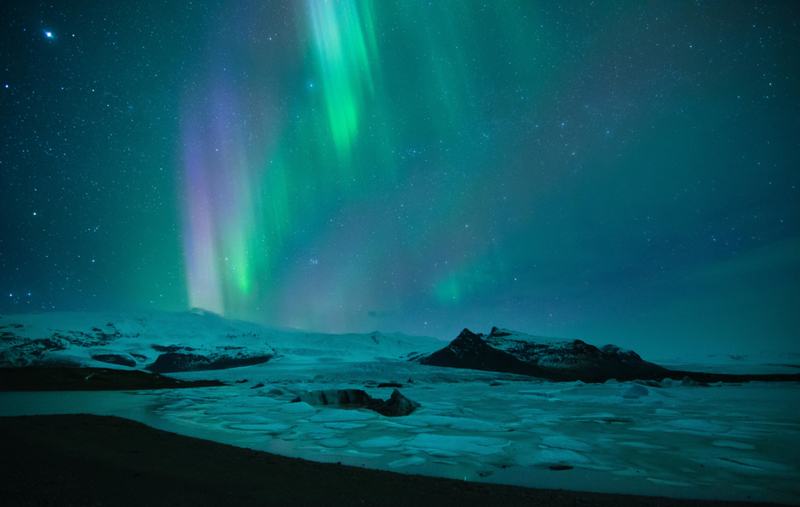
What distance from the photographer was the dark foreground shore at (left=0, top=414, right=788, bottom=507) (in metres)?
5.07

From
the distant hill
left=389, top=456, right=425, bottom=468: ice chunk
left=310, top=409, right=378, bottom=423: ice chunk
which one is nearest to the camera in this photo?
left=389, top=456, right=425, bottom=468: ice chunk

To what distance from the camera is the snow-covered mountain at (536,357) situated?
13725 centimetres

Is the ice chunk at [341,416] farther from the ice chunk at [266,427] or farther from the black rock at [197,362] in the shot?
the black rock at [197,362]

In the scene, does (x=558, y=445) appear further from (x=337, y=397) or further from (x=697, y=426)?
(x=337, y=397)

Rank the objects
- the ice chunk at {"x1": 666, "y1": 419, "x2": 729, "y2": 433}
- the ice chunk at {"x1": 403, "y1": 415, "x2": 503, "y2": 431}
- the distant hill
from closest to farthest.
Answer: the ice chunk at {"x1": 666, "y1": 419, "x2": 729, "y2": 433}
the ice chunk at {"x1": 403, "y1": 415, "x2": 503, "y2": 431}
the distant hill

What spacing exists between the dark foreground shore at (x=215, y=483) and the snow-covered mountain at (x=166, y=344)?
114805mm

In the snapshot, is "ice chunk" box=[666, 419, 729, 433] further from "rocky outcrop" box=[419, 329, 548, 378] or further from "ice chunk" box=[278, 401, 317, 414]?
"rocky outcrop" box=[419, 329, 548, 378]

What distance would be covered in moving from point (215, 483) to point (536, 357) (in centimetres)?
16047

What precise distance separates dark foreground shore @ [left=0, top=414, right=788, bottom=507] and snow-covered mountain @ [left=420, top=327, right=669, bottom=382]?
451ft

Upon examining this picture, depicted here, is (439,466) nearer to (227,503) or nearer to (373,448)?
(373,448)

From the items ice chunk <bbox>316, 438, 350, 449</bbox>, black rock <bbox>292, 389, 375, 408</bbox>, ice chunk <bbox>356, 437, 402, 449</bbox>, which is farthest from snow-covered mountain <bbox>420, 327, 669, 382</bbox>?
ice chunk <bbox>316, 438, 350, 449</bbox>

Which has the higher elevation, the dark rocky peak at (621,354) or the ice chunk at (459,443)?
the ice chunk at (459,443)

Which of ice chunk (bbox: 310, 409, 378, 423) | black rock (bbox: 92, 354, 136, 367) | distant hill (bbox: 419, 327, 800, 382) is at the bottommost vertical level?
black rock (bbox: 92, 354, 136, 367)

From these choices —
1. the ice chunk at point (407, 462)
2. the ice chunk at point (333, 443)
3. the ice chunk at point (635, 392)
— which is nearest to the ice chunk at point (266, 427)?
the ice chunk at point (333, 443)
